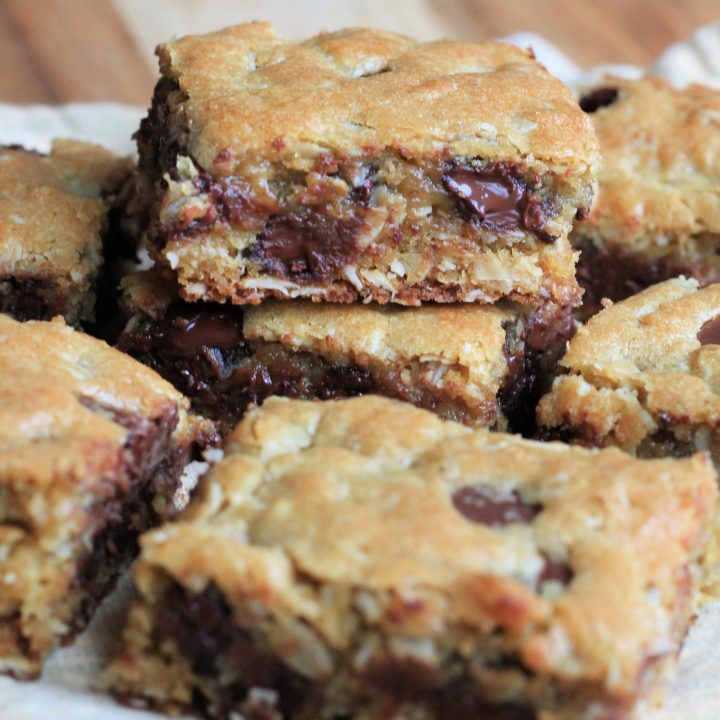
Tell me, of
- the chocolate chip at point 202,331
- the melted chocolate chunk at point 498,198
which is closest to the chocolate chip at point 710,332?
the melted chocolate chunk at point 498,198

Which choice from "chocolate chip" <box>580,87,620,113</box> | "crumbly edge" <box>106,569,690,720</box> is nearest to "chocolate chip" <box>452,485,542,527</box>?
"crumbly edge" <box>106,569,690,720</box>

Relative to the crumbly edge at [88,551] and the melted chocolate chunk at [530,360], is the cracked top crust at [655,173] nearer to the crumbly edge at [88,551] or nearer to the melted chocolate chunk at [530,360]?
the melted chocolate chunk at [530,360]

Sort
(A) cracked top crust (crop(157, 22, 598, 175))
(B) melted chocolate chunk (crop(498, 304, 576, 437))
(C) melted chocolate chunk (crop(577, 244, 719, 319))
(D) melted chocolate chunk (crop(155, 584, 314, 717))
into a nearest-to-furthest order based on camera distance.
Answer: (D) melted chocolate chunk (crop(155, 584, 314, 717)), (A) cracked top crust (crop(157, 22, 598, 175)), (B) melted chocolate chunk (crop(498, 304, 576, 437)), (C) melted chocolate chunk (crop(577, 244, 719, 319))

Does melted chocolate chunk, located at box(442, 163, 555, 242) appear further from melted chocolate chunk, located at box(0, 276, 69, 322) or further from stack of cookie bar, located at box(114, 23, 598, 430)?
melted chocolate chunk, located at box(0, 276, 69, 322)

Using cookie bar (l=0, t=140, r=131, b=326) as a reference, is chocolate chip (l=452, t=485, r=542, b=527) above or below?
below

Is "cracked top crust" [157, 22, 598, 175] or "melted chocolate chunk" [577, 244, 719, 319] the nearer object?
"cracked top crust" [157, 22, 598, 175]

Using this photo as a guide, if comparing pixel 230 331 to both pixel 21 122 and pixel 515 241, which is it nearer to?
pixel 515 241

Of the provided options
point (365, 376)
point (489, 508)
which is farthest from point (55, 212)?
point (489, 508)
